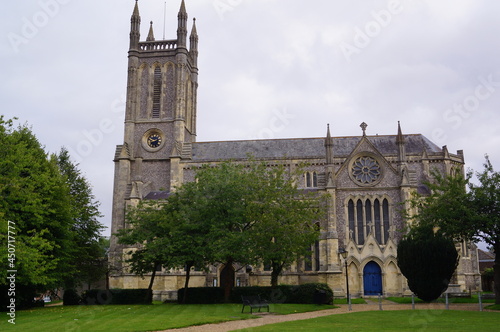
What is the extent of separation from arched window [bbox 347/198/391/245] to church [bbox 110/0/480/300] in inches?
3.7

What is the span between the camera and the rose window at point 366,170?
4784 centimetres

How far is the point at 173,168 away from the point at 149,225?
18986 mm

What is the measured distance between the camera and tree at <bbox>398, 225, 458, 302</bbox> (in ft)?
105

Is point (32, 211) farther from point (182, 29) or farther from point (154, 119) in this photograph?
point (182, 29)

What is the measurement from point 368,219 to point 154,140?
26229 mm

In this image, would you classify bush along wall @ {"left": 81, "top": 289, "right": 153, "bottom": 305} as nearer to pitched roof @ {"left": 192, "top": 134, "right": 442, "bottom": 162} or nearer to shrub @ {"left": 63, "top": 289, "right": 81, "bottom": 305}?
shrub @ {"left": 63, "top": 289, "right": 81, "bottom": 305}

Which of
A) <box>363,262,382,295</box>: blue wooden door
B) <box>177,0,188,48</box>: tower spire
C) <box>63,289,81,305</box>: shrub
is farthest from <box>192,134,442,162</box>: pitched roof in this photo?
<box>63,289,81,305</box>: shrub

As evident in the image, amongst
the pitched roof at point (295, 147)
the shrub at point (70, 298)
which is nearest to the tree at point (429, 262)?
the pitched roof at point (295, 147)

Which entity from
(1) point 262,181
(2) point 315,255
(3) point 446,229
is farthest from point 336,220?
(3) point 446,229

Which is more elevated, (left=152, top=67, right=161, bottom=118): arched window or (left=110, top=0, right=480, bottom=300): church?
(left=152, top=67, right=161, bottom=118): arched window

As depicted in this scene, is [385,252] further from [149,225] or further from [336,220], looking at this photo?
[149,225]

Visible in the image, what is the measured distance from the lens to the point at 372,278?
4375 cm

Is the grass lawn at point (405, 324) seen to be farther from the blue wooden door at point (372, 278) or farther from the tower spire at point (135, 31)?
the tower spire at point (135, 31)

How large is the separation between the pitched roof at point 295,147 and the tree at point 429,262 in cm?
2170
